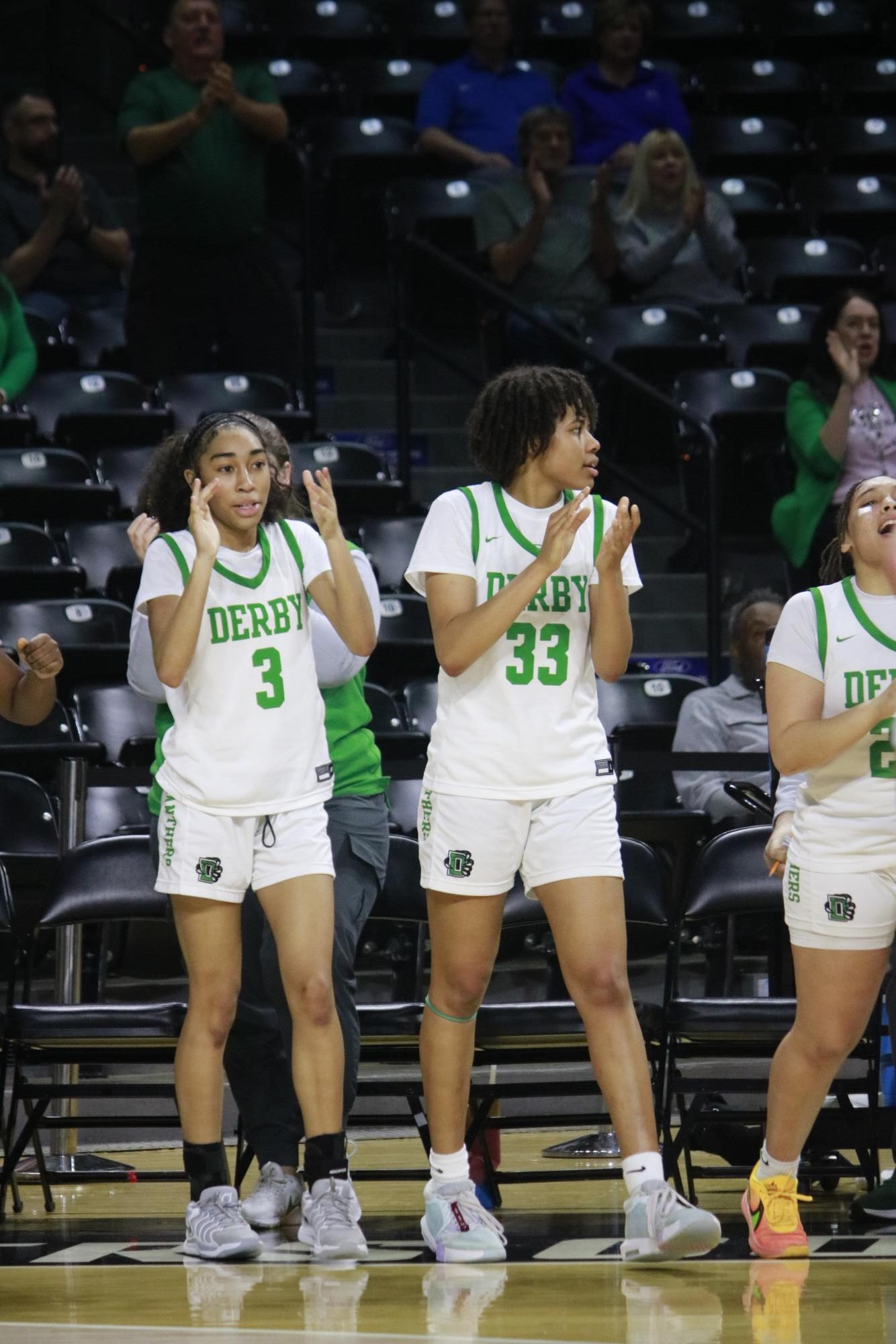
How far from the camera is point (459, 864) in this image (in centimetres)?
381

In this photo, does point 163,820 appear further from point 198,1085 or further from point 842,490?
point 842,490

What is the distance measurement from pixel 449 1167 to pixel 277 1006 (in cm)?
51

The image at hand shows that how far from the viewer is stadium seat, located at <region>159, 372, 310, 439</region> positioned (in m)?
7.98

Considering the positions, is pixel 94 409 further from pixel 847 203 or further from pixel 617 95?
pixel 847 203

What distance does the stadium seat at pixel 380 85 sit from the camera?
1049 cm

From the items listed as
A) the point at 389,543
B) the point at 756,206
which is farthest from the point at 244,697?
the point at 756,206

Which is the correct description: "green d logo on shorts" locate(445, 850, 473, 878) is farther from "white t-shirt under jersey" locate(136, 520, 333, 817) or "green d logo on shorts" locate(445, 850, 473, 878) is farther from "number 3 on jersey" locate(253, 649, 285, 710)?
"number 3 on jersey" locate(253, 649, 285, 710)

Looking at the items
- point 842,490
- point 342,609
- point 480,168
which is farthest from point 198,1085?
point 480,168

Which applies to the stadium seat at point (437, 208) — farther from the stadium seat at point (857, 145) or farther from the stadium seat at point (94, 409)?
the stadium seat at point (857, 145)

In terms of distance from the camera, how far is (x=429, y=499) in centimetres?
848

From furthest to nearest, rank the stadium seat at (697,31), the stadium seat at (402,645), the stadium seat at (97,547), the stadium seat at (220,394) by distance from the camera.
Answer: the stadium seat at (697,31) → the stadium seat at (220,394) → the stadium seat at (97,547) → the stadium seat at (402,645)

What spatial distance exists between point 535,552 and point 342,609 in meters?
0.41

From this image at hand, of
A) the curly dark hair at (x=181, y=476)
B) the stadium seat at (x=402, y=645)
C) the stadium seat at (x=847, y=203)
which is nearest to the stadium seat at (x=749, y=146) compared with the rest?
the stadium seat at (x=847, y=203)

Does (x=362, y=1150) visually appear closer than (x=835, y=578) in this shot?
No
